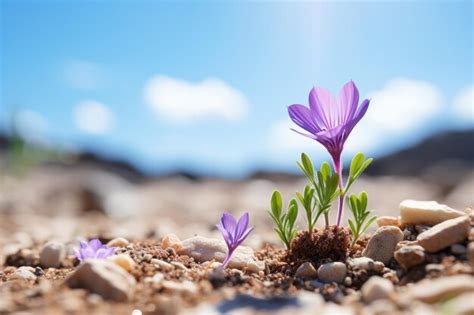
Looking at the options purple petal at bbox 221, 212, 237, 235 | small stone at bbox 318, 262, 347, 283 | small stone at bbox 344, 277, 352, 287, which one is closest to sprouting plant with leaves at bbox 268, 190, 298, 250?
purple petal at bbox 221, 212, 237, 235

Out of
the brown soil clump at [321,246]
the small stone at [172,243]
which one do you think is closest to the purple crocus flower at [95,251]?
the small stone at [172,243]

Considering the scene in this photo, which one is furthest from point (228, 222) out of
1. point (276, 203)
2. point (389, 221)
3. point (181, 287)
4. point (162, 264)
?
point (389, 221)

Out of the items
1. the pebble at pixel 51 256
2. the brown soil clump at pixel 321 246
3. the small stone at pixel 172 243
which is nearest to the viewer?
the brown soil clump at pixel 321 246

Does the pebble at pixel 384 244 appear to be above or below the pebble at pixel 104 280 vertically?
above

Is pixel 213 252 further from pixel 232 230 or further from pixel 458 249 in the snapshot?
pixel 458 249

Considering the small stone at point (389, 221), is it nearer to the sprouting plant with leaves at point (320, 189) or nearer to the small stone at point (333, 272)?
the sprouting plant with leaves at point (320, 189)

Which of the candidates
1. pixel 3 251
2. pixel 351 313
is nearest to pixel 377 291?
pixel 351 313

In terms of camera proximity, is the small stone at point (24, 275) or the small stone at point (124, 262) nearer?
the small stone at point (124, 262)

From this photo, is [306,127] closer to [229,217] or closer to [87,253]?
[229,217]
